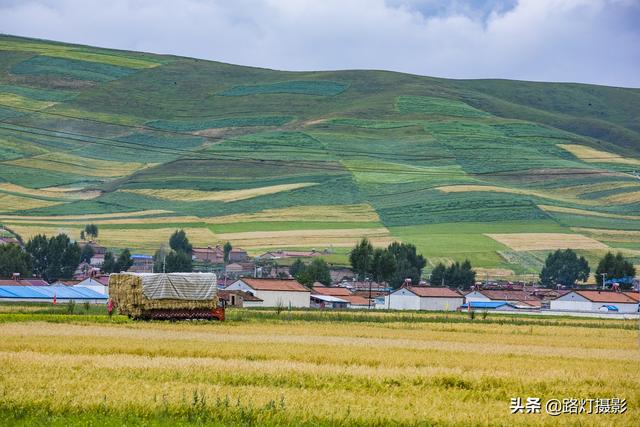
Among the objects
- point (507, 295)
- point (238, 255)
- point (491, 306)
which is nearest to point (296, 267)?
point (238, 255)

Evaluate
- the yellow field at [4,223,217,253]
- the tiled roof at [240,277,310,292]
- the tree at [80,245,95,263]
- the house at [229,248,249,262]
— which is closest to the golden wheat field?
the tiled roof at [240,277,310,292]

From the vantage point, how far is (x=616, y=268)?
164375mm

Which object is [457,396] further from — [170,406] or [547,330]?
[547,330]

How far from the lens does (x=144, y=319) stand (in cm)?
7175

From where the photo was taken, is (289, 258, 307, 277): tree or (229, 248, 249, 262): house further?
(229, 248, 249, 262): house

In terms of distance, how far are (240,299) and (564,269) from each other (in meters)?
74.3

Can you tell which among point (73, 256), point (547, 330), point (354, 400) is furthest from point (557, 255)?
point (354, 400)

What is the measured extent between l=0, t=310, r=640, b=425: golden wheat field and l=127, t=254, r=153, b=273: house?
117742 mm

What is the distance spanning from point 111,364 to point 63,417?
8.92 m

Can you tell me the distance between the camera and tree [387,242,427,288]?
16512 cm

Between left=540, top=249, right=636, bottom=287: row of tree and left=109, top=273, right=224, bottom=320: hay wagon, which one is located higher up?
left=540, top=249, right=636, bottom=287: row of tree

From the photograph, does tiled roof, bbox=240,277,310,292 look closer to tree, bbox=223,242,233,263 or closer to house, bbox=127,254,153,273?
house, bbox=127,254,153,273

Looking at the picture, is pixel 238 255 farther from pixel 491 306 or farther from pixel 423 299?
pixel 491 306

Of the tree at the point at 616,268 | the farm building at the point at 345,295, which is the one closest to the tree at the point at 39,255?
the farm building at the point at 345,295
